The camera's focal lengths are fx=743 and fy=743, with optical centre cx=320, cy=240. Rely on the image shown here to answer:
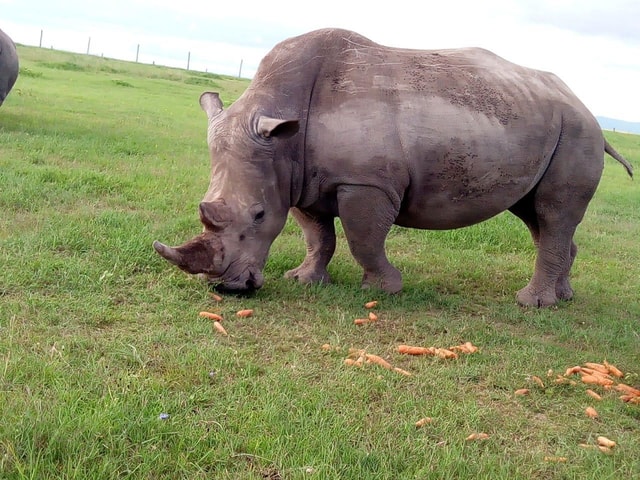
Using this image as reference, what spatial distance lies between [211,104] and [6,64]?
7249 millimetres

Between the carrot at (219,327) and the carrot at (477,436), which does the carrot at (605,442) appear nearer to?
the carrot at (477,436)

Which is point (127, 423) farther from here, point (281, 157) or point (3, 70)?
point (3, 70)

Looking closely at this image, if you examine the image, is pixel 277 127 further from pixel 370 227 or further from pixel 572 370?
pixel 572 370

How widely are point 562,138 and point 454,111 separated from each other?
114 cm

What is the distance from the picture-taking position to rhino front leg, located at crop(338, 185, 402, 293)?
5.74 metres

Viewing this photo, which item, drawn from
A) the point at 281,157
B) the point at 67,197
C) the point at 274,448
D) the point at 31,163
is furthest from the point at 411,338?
the point at 31,163

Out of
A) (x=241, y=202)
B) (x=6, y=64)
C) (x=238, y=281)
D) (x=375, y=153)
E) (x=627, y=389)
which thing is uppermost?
(x=375, y=153)

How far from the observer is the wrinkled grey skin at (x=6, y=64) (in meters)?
11.9

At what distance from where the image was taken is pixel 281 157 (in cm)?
565

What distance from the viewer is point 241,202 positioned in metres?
5.47

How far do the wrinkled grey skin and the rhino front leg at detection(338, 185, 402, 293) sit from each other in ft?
27.5

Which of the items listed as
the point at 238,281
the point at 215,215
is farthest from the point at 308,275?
the point at 215,215

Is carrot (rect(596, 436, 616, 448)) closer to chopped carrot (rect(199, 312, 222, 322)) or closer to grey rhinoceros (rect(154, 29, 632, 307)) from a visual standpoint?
chopped carrot (rect(199, 312, 222, 322))

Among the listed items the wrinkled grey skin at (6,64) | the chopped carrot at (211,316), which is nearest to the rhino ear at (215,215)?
the chopped carrot at (211,316)
